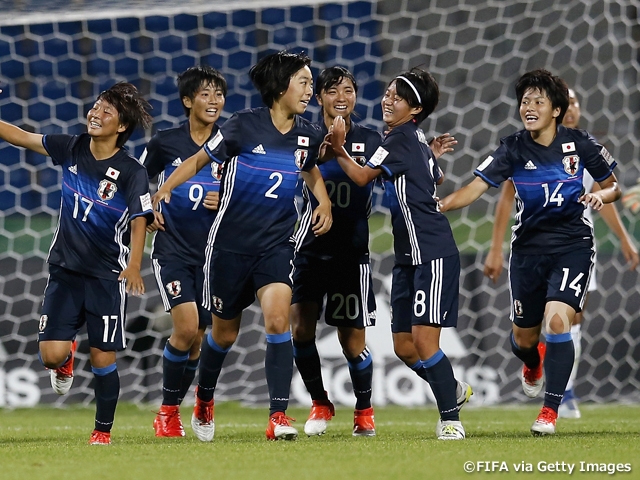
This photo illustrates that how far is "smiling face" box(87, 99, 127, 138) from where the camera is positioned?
5.15m

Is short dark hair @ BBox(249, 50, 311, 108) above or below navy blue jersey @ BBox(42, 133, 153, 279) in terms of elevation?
above

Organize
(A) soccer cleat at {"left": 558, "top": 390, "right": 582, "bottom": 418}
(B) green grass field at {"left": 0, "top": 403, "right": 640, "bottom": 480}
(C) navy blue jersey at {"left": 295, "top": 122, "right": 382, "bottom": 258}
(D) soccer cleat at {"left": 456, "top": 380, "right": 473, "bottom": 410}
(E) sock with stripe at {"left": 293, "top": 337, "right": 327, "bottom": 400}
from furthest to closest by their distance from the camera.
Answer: (A) soccer cleat at {"left": 558, "top": 390, "right": 582, "bottom": 418} < (E) sock with stripe at {"left": 293, "top": 337, "right": 327, "bottom": 400} < (C) navy blue jersey at {"left": 295, "top": 122, "right": 382, "bottom": 258} < (D) soccer cleat at {"left": 456, "top": 380, "right": 473, "bottom": 410} < (B) green grass field at {"left": 0, "top": 403, "right": 640, "bottom": 480}

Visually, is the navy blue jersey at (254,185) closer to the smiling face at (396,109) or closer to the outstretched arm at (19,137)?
the smiling face at (396,109)

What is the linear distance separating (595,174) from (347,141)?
4.51 feet

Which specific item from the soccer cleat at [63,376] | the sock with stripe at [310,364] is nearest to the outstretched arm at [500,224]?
the sock with stripe at [310,364]

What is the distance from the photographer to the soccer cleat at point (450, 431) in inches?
200

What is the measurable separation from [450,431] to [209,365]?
4.37ft

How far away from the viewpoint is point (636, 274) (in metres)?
8.23

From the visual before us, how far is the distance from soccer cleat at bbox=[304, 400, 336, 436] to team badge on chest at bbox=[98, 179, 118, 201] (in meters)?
1.67

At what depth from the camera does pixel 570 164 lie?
5535mm

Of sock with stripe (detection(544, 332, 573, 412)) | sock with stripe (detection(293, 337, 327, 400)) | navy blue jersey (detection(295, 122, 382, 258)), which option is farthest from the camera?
sock with stripe (detection(293, 337, 327, 400))

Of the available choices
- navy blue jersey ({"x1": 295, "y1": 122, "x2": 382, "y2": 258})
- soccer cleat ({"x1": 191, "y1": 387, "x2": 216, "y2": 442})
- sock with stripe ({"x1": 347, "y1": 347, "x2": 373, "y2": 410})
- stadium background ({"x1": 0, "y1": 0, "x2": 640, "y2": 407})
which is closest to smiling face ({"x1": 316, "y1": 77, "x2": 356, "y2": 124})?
navy blue jersey ({"x1": 295, "y1": 122, "x2": 382, "y2": 258})

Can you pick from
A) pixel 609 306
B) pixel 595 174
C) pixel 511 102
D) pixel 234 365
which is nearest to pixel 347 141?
pixel 595 174

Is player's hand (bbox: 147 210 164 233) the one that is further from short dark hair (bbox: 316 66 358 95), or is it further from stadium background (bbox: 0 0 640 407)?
stadium background (bbox: 0 0 640 407)
